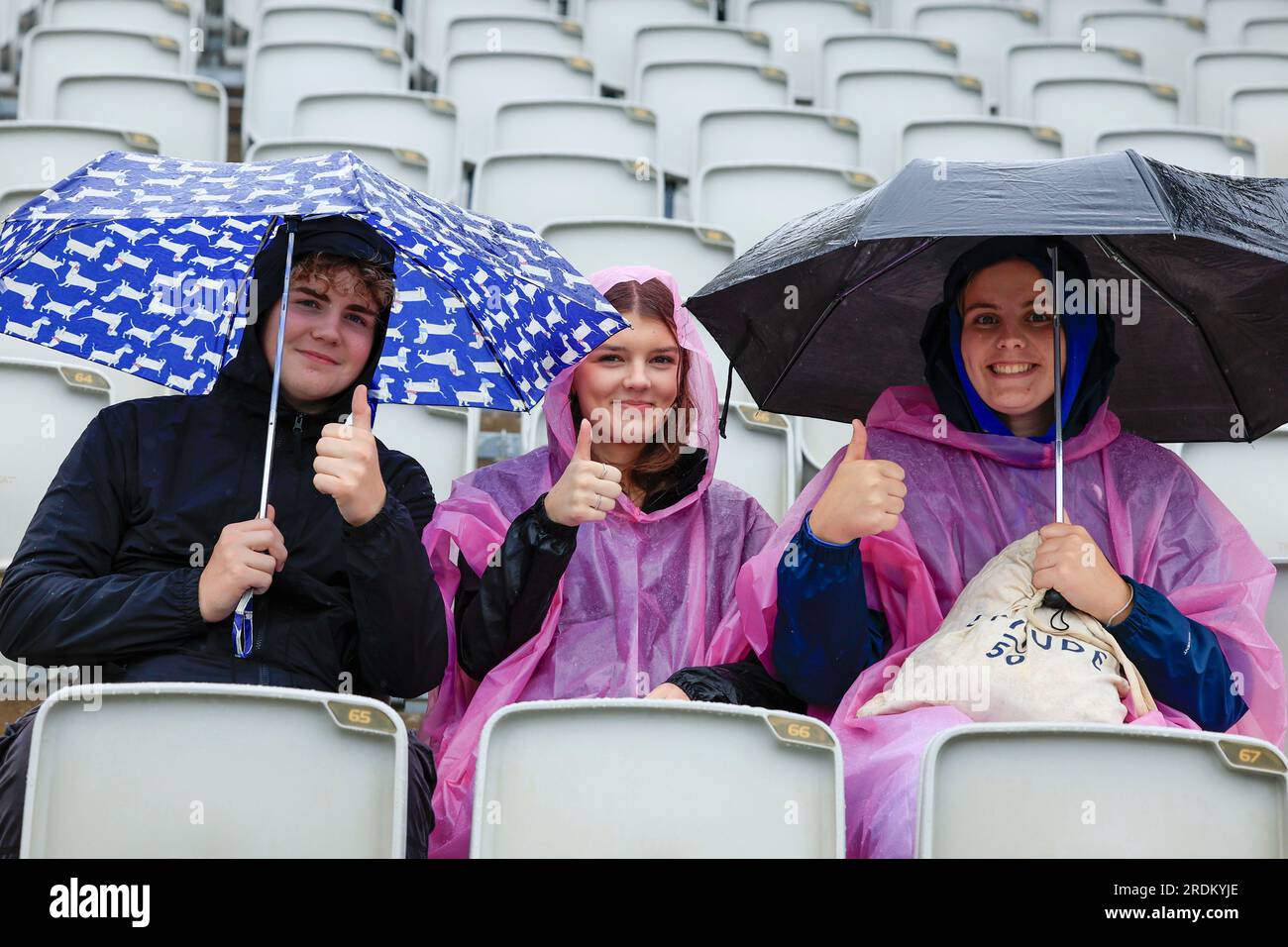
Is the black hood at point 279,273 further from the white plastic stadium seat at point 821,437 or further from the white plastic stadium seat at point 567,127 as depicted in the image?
the white plastic stadium seat at point 567,127

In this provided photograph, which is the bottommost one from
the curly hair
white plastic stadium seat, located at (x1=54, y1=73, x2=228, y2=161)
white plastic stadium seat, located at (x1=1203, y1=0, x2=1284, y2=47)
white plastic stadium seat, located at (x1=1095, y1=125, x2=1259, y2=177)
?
the curly hair

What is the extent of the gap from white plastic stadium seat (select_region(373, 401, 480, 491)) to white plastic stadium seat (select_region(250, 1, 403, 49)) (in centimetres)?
291

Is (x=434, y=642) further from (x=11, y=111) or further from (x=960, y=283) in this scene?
(x=11, y=111)

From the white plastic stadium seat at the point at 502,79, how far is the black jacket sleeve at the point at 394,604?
3547 mm

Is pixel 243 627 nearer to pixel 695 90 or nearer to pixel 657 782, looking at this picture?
pixel 657 782

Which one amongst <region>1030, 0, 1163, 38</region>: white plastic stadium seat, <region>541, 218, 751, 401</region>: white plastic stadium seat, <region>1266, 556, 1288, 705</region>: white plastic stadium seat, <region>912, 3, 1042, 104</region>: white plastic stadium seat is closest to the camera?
<region>1266, 556, 1288, 705</region>: white plastic stadium seat

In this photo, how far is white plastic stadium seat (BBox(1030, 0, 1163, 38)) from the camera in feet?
23.9

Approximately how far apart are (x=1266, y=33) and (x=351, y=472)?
18.4 feet

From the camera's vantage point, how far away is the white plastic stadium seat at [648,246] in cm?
429

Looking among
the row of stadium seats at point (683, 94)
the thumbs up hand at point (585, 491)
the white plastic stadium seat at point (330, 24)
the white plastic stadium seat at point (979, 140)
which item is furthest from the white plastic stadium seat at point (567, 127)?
the thumbs up hand at point (585, 491)

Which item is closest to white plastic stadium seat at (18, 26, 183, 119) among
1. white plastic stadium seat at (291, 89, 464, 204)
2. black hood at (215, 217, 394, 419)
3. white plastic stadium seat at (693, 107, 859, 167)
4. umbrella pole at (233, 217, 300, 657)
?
white plastic stadium seat at (291, 89, 464, 204)

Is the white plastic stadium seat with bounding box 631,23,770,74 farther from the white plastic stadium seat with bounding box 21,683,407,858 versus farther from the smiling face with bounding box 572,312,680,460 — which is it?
the white plastic stadium seat with bounding box 21,683,407,858

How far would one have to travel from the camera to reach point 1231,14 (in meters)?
7.16
